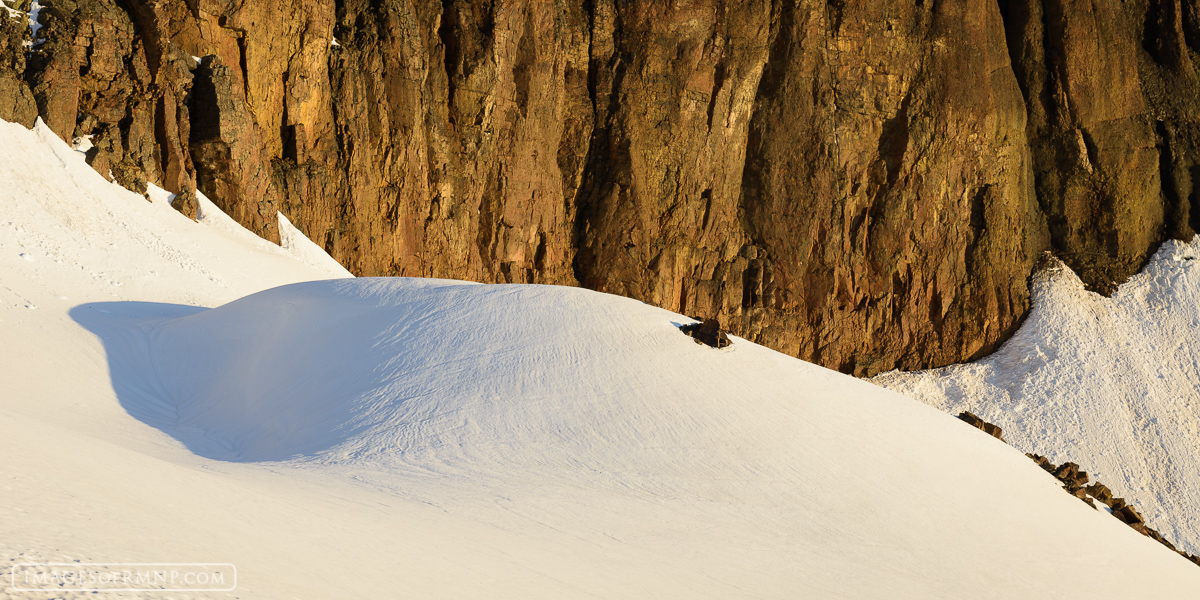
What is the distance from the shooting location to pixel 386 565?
548cm

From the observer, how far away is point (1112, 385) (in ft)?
98.4

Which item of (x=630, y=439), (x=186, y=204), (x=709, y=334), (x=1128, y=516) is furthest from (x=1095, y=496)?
(x=186, y=204)

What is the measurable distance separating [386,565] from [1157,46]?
1582 inches

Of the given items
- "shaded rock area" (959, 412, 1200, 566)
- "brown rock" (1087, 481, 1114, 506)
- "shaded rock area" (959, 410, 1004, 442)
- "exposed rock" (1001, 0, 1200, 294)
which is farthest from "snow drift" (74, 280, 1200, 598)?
"exposed rock" (1001, 0, 1200, 294)

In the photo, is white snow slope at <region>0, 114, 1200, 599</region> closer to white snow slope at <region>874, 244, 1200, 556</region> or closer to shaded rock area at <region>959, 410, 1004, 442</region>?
shaded rock area at <region>959, 410, 1004, 442</region>

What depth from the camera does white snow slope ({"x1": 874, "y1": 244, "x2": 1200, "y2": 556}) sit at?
90.9 ft

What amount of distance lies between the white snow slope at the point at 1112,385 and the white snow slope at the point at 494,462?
63.4 feet

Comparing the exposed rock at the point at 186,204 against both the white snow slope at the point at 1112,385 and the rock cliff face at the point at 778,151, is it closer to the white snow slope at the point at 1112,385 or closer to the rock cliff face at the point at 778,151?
the rock cliff face at the point at 778,151

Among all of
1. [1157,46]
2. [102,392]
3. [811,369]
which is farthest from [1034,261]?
[102,392]

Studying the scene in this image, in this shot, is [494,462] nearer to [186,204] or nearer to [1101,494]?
[1101,494]

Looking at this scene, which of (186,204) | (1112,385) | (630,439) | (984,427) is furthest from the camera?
(1112,385)

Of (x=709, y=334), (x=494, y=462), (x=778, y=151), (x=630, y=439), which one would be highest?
(x=778, y=151)

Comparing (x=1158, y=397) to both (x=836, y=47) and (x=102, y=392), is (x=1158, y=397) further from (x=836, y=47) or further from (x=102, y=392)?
(x=102, y=392)

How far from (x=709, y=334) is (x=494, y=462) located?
13.5ft
